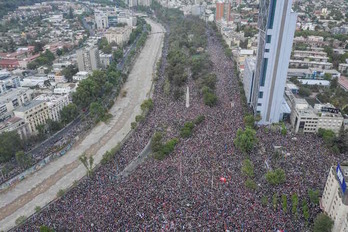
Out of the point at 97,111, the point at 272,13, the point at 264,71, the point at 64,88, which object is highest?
the point at 272,13

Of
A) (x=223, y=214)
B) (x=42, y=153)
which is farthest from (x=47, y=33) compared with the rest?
(x=223, y=214)

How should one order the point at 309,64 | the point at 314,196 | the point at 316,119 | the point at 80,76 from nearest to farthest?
the point at 314,196 < the point at 316,119 < the point at 80,76 < the point at 309,64

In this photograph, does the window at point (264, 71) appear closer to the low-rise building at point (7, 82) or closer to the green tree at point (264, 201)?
the green tree at point (264, 201)

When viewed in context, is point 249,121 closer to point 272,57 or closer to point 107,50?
point 272,57

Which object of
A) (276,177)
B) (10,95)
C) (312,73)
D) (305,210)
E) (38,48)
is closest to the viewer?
(305,210)

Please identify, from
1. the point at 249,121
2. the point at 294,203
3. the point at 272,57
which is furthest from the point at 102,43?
the point at 294,203

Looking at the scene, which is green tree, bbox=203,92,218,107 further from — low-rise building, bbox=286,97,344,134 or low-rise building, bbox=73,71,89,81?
low-rise building, bbox=73,71,89,81

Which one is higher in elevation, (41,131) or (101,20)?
(101,20)

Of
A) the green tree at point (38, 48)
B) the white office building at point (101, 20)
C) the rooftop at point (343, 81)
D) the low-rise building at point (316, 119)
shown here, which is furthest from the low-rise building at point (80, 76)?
the white office building at point (101, 20)
